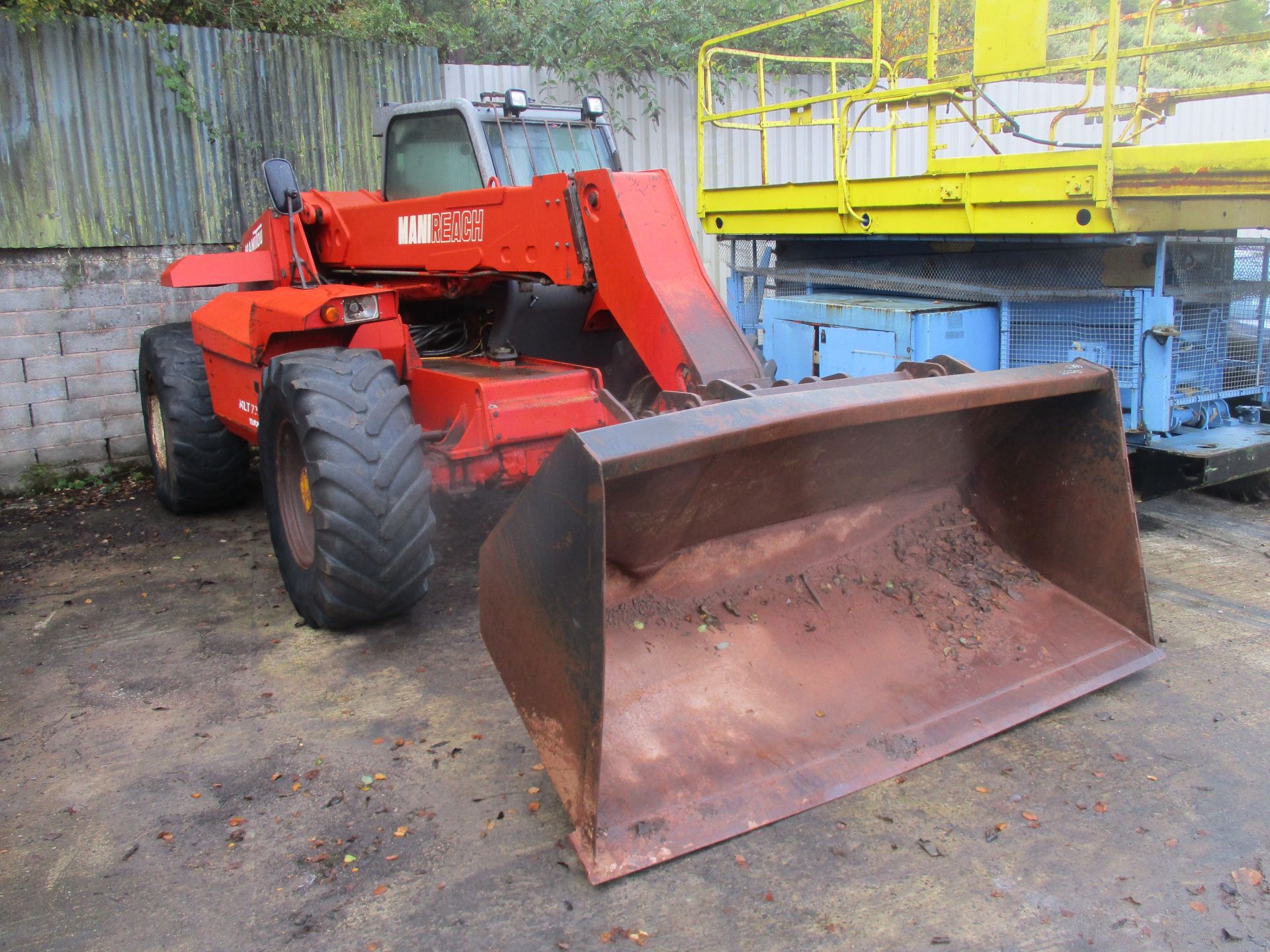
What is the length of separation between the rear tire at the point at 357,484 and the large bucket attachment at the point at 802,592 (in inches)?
38.5

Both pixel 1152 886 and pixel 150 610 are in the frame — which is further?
pixel 150 610

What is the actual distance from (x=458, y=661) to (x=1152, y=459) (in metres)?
3.59

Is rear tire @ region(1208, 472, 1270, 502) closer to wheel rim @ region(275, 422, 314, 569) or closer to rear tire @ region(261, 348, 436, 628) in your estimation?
rear tire @ region(261, 348, 436, 628)

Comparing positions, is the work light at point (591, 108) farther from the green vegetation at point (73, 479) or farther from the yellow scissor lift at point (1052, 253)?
the green vegetation at point (73, 479)

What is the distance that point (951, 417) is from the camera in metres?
3.60

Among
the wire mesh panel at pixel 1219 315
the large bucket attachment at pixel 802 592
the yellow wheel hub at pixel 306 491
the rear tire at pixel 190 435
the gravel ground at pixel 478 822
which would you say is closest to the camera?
the gravel ground at pixel 478 822

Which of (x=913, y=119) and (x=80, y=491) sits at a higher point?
(x=913, y=119)

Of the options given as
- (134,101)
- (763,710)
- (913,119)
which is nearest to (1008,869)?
(763,710)

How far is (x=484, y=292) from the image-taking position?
5.18 m

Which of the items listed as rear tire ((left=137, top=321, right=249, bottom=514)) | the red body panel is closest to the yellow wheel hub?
the red body panel

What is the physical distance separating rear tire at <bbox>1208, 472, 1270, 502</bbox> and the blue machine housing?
1.57 metres

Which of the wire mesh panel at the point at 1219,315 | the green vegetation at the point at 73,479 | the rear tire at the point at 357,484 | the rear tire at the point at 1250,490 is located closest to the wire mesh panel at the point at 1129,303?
the wire mesh panel at the point at 1219,315

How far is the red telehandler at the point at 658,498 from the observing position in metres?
2.85

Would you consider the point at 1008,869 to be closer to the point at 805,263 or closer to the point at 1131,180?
the point at 1131,180
